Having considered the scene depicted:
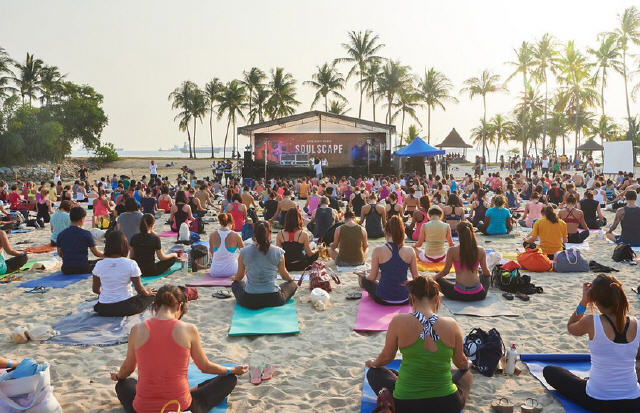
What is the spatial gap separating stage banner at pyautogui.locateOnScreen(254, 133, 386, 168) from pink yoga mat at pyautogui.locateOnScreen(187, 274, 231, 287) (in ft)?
82.5

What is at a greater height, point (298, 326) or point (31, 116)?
point (31, 116)

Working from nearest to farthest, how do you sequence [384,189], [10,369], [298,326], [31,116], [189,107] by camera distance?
[10,369]
[298,326]
[384,189]
[31,116]
[189,107]

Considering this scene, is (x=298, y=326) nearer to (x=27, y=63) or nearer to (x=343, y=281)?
(x=343, y=281)

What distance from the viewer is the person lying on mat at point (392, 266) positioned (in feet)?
19.9

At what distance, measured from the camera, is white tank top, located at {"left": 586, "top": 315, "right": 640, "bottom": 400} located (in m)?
3.41

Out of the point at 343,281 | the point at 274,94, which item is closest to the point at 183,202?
the point at 343,281

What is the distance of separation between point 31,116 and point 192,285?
131ft

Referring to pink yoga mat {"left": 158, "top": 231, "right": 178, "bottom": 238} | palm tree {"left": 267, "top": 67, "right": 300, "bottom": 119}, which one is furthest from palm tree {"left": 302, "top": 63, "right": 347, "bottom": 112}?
pink yoga mat {"left": 158, "top": 231, "right": 178, "bottom": 238}

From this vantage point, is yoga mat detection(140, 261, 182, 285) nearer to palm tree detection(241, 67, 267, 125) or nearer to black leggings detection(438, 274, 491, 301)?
black leggings detection(438, 274, 491, 301)

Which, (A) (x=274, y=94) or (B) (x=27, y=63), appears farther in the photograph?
(A) (x=274, y=94)

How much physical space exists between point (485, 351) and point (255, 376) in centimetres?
204

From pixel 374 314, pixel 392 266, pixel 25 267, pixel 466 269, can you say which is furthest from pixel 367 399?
pixel 25 267

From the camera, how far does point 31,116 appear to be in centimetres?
4034

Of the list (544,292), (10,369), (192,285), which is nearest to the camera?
(10,369)
